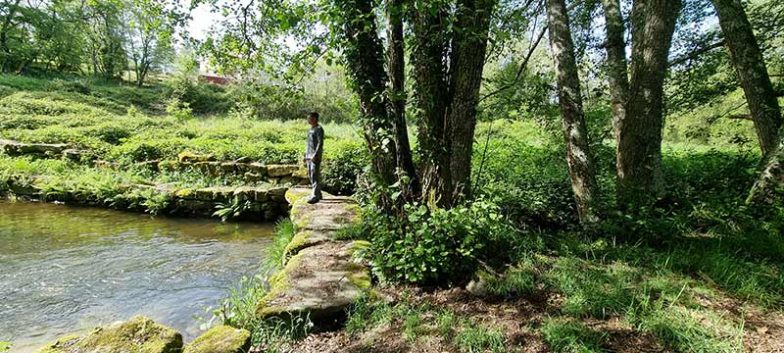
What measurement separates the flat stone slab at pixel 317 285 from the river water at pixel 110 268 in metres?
1.08

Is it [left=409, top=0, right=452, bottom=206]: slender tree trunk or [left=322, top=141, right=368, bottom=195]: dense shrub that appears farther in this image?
[left=322, top=141, right=368, bottom=195]: dense shrub

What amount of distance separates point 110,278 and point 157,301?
110 centimetres

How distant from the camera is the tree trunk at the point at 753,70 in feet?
15.5

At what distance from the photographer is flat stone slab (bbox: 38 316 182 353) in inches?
99.4

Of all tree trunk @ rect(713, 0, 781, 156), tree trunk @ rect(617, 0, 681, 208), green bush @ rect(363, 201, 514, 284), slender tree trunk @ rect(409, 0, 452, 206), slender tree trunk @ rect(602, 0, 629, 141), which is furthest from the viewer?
slender tree trunk @ rect(602, 0, 629, 141)

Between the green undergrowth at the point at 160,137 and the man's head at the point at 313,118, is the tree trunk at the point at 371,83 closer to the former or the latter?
the green undergrowth at the point at 160,137

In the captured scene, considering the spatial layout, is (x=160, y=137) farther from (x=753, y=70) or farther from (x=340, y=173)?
(x=753, y=70)

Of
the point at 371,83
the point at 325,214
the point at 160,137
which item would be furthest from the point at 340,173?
the point at 160,137

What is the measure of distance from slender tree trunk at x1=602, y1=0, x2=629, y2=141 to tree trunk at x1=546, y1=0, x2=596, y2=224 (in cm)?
213

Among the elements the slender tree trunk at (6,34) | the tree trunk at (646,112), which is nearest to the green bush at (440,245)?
the tree trunk at (646,112)

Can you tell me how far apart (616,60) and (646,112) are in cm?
196

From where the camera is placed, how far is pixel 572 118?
165 inches

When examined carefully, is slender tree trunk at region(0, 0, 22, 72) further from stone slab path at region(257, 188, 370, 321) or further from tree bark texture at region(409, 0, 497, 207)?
tree bark texture at region(409, 0, 497, 207)

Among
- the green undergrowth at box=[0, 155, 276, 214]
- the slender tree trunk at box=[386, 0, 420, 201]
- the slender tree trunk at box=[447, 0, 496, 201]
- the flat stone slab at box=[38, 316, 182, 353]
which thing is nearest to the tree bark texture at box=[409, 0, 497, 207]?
the slender tree trunk at box=[447, 0, 496, 201]
